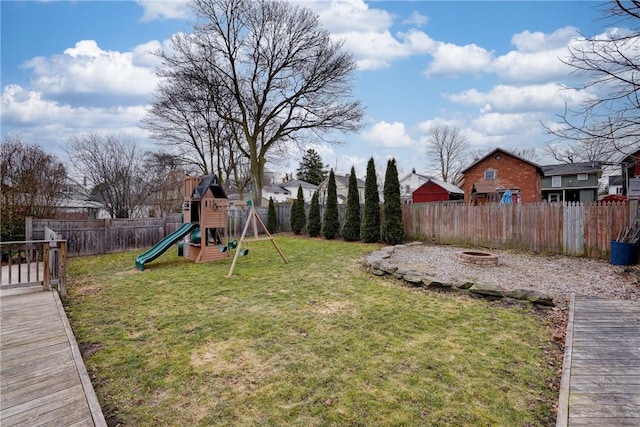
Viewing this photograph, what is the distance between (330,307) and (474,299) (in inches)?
95.2

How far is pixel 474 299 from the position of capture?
5.17 m

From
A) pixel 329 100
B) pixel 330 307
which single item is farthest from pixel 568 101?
pixel 329 100

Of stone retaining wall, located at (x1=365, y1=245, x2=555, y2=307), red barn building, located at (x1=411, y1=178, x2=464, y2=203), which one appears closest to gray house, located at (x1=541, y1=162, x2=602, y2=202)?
red barn building, located at (x1=411, y1=178, x2=464, y2=203)

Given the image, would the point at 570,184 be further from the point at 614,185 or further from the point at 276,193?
the point at 276,193

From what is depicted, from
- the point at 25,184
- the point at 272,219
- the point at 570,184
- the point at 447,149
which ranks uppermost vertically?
the point at 447,149

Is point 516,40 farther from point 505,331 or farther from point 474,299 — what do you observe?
point 505,331

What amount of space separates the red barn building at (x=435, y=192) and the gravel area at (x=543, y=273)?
1856 cm

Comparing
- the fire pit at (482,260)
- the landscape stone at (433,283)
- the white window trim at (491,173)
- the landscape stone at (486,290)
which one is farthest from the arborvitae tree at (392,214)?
the white window trim at (491,173)

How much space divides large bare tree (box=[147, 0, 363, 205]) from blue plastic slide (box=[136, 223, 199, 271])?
1014 cm

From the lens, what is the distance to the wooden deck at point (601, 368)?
7.54 feet

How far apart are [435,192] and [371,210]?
56.2 feet

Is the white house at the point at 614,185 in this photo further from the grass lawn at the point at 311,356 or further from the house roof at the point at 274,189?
the grass lawn at the point at 311,356

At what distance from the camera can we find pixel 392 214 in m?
12.0

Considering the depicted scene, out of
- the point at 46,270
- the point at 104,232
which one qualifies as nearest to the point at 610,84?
the point at 46,270
